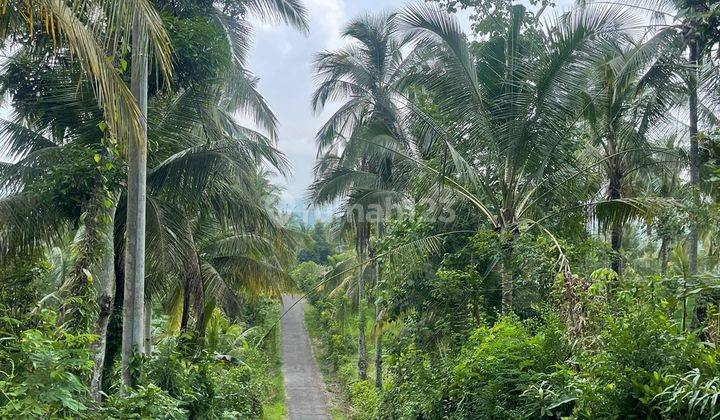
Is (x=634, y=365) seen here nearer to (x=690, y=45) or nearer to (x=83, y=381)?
(x=83, y=381)

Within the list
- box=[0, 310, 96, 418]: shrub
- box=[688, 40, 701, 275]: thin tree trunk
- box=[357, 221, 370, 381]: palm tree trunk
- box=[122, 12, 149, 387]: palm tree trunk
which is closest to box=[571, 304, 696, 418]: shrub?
box=[0, 310, 96, 418]: shrub

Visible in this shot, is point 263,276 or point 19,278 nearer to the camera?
point 19,278

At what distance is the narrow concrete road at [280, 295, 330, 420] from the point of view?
1745 centimetres

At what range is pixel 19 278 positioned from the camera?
6.35 m

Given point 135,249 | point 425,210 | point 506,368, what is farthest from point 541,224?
point 135,249

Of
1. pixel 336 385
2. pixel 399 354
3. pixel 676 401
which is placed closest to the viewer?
pixel 676 401

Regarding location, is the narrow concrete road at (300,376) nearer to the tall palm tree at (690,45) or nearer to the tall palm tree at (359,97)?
the tall palm tree at (359,97)

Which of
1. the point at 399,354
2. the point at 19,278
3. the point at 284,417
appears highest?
the point at 19,278

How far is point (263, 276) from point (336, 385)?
755cm

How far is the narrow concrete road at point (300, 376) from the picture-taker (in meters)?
17.5

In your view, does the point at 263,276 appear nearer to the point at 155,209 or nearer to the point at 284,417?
the point at 284,417

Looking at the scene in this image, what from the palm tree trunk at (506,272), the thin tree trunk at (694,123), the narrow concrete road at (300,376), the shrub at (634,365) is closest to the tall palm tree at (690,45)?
the thin tree trunk at (694,123)

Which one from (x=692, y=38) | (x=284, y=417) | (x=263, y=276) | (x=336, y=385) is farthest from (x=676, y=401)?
(x=336, y=385)

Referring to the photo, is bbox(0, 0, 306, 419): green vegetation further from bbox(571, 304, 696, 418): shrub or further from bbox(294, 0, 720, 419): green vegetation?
bbox(571, 304, 696, 418): shrub
